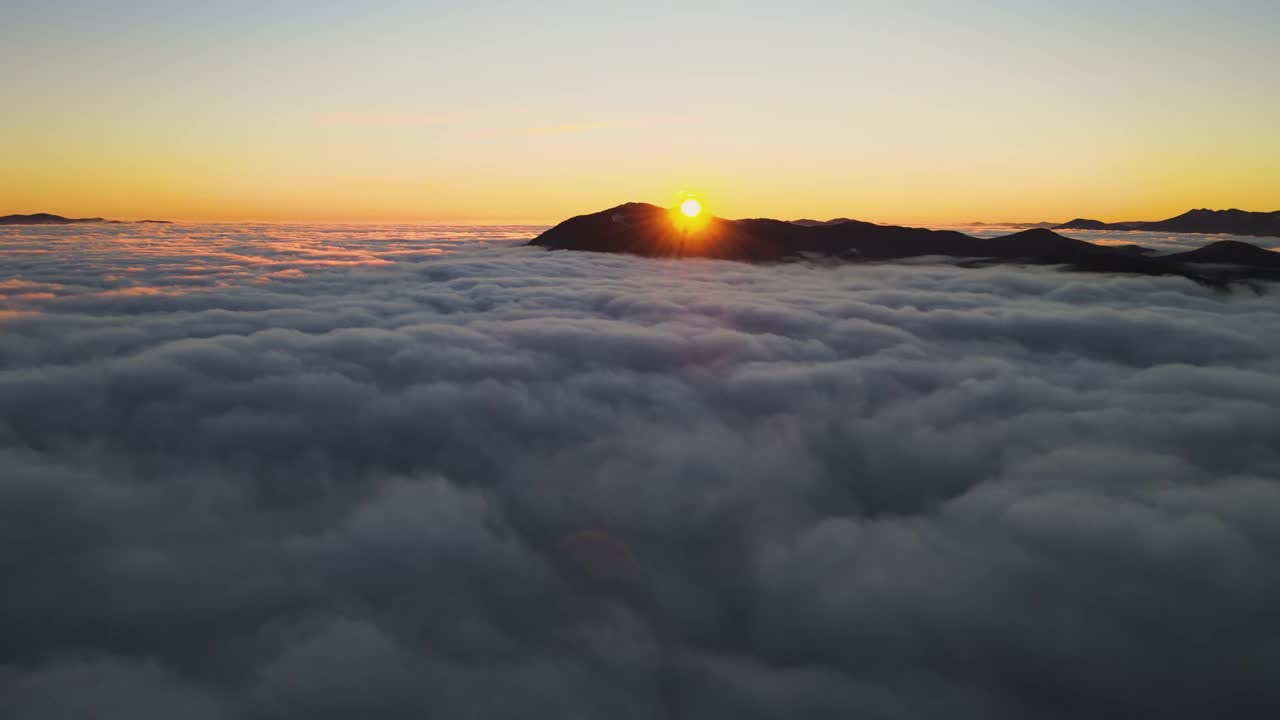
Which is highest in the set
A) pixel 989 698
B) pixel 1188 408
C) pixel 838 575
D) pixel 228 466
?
pixel 1188 408

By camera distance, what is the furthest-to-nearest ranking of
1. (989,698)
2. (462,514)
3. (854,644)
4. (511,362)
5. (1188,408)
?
1. (511,362)
2. (1188,408)
3. (462,514)
4. (854,644)
5. (989,698)

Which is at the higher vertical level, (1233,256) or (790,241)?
(790,241)

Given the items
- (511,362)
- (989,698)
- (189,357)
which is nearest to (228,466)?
(189,357)

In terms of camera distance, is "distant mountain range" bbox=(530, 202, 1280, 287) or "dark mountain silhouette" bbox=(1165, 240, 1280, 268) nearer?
"dark mountain silhouette" bbox=(1165, 240, 1280, 268)

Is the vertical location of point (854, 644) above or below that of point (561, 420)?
below

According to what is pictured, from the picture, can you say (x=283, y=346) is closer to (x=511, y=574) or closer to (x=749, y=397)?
(x=511, y=574)

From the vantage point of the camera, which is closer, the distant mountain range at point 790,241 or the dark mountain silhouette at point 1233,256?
the dark mountain silhouette at point 1233,256

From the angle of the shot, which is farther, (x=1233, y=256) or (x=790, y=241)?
(x=790, y=241)

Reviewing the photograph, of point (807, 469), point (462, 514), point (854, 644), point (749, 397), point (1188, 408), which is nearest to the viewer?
point (854, 644)
